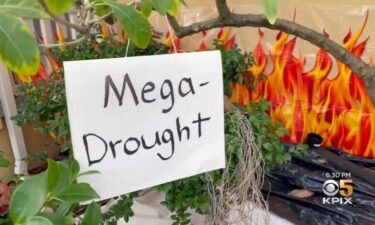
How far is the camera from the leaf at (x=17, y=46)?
306 millimetres

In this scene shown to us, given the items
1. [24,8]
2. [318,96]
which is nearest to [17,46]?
[24,8]

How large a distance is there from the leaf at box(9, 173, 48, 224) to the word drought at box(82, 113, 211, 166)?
0.09 metres

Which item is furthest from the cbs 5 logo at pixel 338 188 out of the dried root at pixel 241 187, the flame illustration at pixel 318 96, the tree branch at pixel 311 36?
the tree branch at pixel 311 36

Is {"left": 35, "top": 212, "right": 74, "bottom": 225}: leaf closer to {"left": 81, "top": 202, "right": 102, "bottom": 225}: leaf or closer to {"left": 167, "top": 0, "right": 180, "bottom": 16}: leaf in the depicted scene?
{"left": 81, "top": 202, "right": 102, "bottom": 225}: leaf

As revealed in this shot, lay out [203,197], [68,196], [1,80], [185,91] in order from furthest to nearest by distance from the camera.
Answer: [1,80]
[203,197]
[185,91]
[68,196]

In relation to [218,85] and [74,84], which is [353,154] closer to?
[218,85]

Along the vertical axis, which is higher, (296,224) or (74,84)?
(74,84)

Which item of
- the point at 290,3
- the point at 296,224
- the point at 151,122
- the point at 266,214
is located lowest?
the point at 296,224

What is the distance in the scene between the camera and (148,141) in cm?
48

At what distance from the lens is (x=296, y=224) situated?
3.00 ft

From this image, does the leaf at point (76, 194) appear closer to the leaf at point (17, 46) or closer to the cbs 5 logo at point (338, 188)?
the leaf at point (17, 46)

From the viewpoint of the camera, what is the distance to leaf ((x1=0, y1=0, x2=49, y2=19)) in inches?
13.0

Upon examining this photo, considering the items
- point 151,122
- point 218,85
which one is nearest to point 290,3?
point 218,85

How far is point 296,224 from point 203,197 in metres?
0.39
